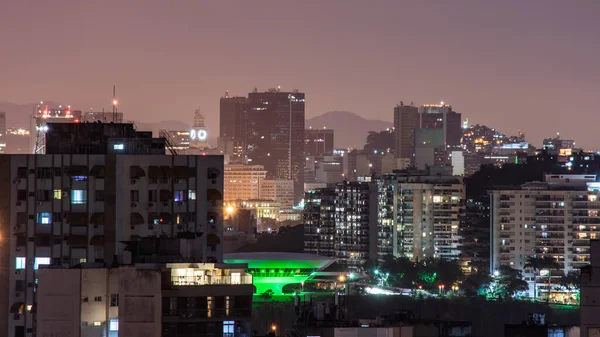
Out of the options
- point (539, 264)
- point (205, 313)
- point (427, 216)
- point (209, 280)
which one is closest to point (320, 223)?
point (427, 216)

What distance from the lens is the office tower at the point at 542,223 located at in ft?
516

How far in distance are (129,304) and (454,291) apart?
10565 cm

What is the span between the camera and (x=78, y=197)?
64.1m

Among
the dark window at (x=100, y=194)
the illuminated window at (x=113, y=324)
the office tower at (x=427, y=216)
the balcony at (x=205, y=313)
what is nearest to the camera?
the balcony at (x=205, y=313)

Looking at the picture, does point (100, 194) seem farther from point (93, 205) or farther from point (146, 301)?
point (146, 301)

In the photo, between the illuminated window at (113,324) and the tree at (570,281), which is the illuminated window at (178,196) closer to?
the illuminated window at (113,324)

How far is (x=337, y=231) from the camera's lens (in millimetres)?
184125

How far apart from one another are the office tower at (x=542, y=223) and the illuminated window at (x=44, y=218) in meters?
94.8

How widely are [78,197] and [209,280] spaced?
728 inches

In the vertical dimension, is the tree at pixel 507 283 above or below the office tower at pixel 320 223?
below

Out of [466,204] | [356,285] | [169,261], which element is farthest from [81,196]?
[466,204]

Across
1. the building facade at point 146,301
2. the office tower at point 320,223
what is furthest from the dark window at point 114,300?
the office tower at point 320,223

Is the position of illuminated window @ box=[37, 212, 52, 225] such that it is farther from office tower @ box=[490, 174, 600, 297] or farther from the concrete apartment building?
the concrete apartment building

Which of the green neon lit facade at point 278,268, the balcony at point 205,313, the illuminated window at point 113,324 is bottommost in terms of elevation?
the green neon lit facade at point 278,268
